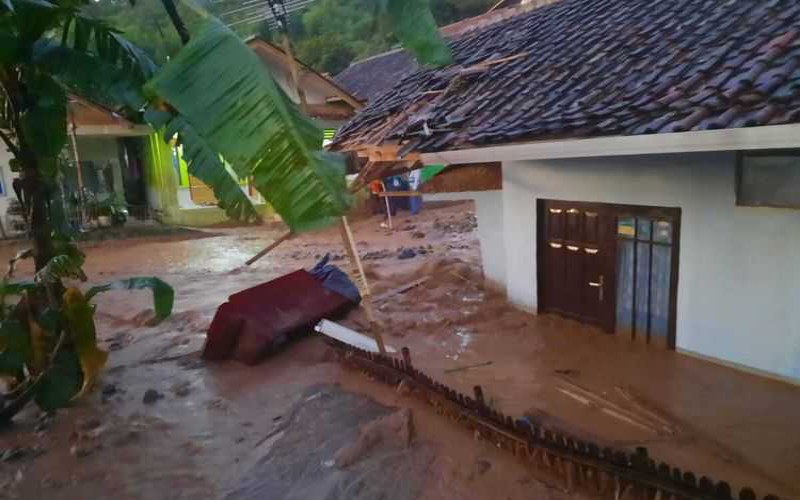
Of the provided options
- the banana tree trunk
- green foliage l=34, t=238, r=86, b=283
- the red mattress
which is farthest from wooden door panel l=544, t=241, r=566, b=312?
the banana tree trunk

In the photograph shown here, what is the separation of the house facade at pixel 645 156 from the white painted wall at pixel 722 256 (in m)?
0.01

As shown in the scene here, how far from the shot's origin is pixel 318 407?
19.4 ft

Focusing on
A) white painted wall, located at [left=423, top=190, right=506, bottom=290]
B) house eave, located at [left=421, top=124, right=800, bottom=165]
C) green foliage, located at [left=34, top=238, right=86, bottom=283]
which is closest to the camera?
house eave, located at [left=421, top=124, right=800, bottom=165]

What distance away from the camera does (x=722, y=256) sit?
5.75m

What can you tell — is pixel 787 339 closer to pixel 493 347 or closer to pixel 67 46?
pixel 493 347

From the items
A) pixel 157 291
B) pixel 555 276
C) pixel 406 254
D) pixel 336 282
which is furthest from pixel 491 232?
pixel 157 291

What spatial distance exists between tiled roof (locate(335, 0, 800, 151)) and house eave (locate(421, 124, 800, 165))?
6 centimetres

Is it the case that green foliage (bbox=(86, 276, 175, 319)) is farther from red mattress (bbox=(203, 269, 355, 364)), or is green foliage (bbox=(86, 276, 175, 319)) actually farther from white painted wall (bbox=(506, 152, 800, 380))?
white painted wall (bbox=(506, 152, 800, 380))

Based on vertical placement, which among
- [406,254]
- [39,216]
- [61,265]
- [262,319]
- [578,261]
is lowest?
[406,254]

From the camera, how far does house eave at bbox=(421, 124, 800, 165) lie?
3734 mm

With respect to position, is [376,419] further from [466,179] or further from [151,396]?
[466,179]

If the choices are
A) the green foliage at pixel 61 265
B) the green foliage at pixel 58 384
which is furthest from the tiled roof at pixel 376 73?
the green foliage at pixel 58 384

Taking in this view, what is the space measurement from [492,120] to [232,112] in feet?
13.0

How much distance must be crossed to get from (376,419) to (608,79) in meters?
4.24
